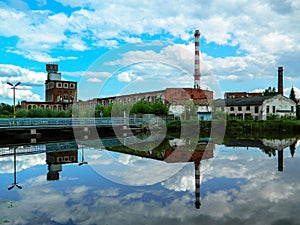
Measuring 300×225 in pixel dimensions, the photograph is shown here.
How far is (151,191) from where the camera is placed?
7945mm

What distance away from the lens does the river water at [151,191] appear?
5.96 meters

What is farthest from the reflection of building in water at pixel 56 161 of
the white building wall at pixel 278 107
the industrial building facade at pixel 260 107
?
the white building wall at pixel 278 107

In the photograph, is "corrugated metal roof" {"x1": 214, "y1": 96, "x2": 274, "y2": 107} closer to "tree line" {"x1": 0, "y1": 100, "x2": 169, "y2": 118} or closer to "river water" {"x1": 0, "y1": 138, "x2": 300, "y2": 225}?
"tree line" {"x1": 0, "y1": 100, "x2": 169, "y2": 118}

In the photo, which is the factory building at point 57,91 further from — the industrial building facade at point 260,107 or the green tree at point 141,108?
the industrial building facade at point 260,107

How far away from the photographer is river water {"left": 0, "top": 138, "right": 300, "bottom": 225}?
19.6 feet

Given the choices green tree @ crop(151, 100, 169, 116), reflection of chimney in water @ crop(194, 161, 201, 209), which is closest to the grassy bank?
green tree @ crop(151, 100, 169, 116)

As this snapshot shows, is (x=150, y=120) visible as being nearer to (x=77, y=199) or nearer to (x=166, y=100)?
(x=166, y=100)

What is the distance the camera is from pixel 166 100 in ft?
124

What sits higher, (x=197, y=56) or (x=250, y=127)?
(x=197, y=56)

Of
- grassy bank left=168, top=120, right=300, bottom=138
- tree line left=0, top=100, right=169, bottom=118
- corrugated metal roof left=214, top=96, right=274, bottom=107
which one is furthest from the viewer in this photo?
corrugated metal roof left=214, top=96, right=274, bottom=107

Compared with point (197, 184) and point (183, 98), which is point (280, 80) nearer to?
point (183, 98)

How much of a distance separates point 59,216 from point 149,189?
2.79m

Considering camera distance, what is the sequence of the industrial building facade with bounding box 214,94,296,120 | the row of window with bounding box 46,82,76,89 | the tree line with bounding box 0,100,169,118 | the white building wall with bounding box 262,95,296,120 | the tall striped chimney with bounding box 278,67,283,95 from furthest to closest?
the row of window with bounding box 46,82,76,89 → the tall striped chimney with bounding box 278,67,283,95 → the white building wall with bounding box 262,95,296,120 → the industrial building facade with bounding box 214,94,296,120 → the tree line with bounding box 0,100,169,118

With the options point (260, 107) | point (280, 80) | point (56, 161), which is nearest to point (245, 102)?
point (260, 107)
